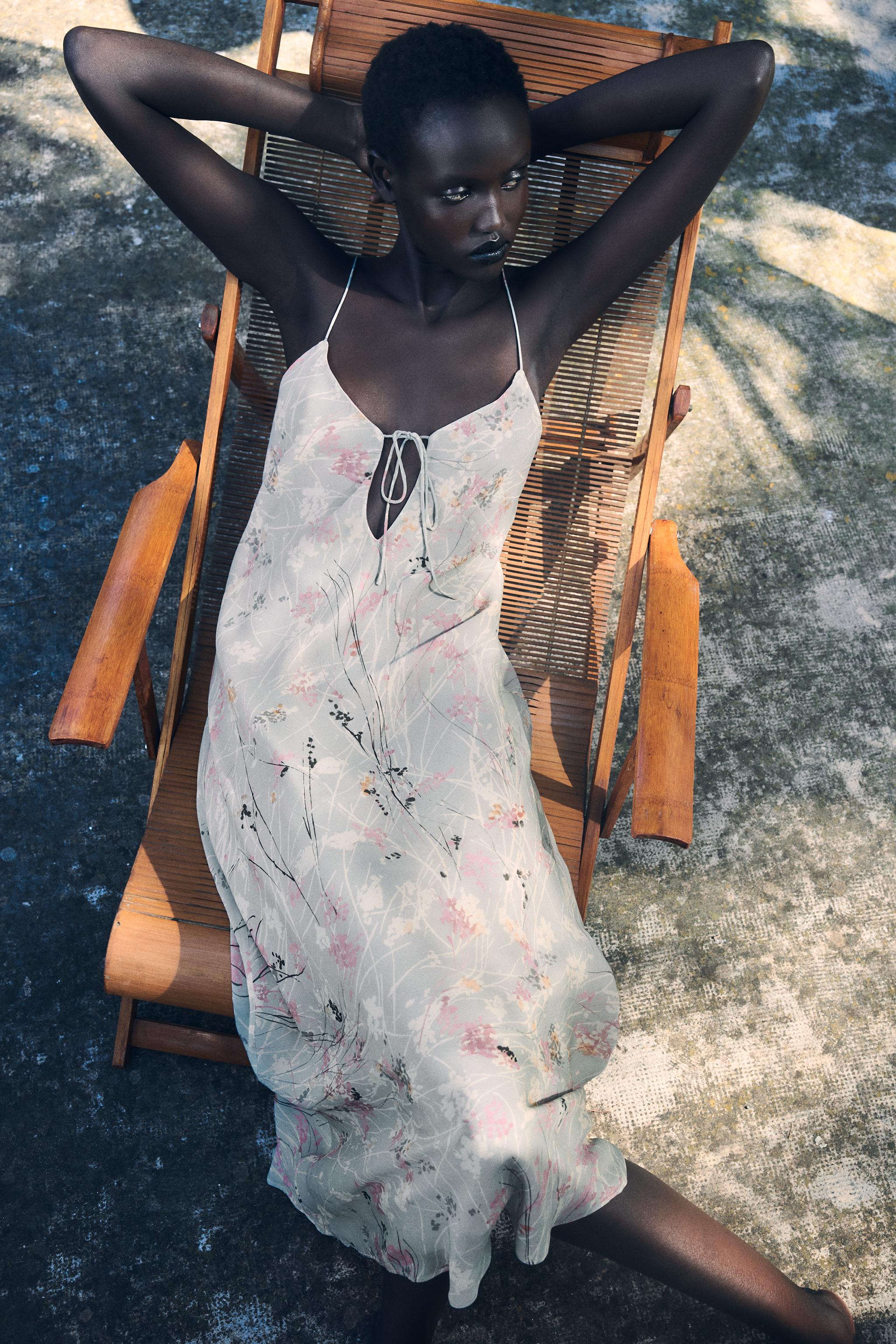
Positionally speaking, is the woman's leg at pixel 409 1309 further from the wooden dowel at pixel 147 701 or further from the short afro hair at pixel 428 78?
the short afro hair at pixel 428 78

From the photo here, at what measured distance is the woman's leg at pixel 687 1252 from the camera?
5.25 feet

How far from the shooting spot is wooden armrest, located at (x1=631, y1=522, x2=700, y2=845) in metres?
1.51

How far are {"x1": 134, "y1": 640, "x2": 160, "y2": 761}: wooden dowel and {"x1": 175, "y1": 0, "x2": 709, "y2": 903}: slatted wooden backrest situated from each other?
5.2 inches

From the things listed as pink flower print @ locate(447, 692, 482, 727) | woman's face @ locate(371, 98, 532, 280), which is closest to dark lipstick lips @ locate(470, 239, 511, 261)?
woman's face @ locate(371, 98, 532, 280)

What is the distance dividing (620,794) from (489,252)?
1.00 meters

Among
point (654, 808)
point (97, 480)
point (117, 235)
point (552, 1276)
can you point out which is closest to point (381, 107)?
point (654, 808)

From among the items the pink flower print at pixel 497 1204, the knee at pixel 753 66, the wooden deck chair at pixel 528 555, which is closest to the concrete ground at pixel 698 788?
the wooden deck chair at pixel 528 555

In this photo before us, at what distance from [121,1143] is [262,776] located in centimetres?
102

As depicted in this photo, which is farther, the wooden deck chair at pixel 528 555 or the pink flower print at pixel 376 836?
the wooden deck chair at pixel 528 555

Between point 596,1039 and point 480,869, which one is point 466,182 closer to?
point 480,869

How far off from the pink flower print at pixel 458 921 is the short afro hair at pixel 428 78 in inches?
45.3

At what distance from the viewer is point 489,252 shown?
1.53 m

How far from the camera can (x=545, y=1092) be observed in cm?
146

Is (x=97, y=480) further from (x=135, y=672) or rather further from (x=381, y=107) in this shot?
(x=381, y=107)
